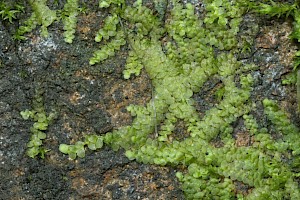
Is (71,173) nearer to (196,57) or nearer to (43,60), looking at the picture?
(43,60)

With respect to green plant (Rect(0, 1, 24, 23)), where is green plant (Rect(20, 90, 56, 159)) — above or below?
below

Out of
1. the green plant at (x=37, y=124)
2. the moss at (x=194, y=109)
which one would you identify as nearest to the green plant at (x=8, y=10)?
the moss at (x=194, y=109)

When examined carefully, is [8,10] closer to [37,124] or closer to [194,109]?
[37,124]

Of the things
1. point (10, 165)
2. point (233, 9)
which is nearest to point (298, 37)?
point (233, 9)

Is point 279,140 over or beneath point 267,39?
beneath

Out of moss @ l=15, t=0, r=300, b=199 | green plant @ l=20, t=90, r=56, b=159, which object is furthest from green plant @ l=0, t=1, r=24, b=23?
green plant @ l=20, t=90, r=56, b=159

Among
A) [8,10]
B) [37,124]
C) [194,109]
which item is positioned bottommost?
[37,124]

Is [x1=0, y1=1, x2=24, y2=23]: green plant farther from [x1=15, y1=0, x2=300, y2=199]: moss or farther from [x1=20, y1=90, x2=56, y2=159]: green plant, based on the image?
[x1=20, y1=90, x2=56, y2=159]: green plant

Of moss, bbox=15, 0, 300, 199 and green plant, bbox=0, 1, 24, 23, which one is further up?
green plant, bbox=0, 1, 24, 23

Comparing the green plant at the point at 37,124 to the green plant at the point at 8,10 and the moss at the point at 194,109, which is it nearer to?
the moss at the point at 194,109

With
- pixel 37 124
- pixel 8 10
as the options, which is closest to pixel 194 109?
pixel 37 124

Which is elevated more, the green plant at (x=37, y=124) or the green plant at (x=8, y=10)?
the green plant at (x=8, y=10)
